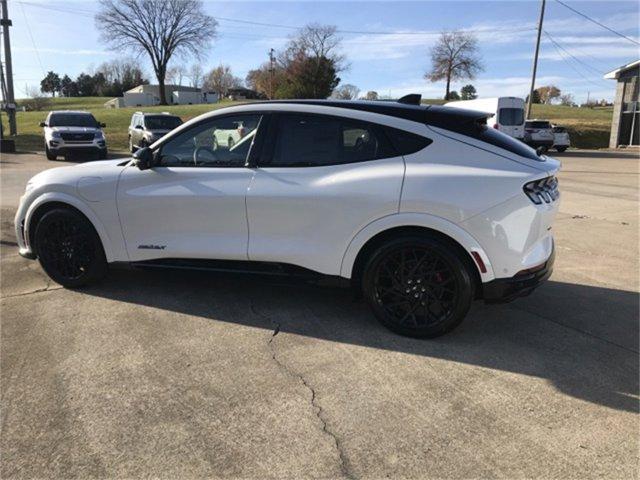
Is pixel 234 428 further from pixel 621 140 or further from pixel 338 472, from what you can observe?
pixel 621 140

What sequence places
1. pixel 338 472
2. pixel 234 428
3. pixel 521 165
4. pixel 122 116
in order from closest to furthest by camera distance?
pixel 338 472 → pixel 234 428 → pixel 521 165 → pixel 122 116

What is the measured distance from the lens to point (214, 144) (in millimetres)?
4449

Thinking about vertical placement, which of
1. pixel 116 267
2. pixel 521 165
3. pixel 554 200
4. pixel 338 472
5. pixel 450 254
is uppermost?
pixel 521 165

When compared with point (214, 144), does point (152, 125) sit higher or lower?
higher

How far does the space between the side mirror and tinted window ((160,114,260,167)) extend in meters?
0.08

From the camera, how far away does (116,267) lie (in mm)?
4828

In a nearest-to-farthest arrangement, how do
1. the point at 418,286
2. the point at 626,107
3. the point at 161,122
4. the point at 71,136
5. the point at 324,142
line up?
the point at 418,286 → the point at 324,142 → the point at 71,136 → the point at 161,122 → the point at 626,107

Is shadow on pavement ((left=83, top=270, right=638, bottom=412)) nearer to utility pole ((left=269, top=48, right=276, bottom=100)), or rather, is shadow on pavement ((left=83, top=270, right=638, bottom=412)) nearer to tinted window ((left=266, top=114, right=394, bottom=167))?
tinted window ((left=266, top=114, right=394, bottom=167))

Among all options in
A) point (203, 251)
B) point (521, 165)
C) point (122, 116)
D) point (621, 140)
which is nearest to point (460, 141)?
point (521, 165)

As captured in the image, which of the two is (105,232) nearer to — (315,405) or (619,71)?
(315,405)

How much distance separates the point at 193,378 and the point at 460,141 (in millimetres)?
2469

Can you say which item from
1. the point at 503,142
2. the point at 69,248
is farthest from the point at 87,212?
the point at 503,142

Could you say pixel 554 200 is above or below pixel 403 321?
above

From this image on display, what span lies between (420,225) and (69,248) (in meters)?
3.27
